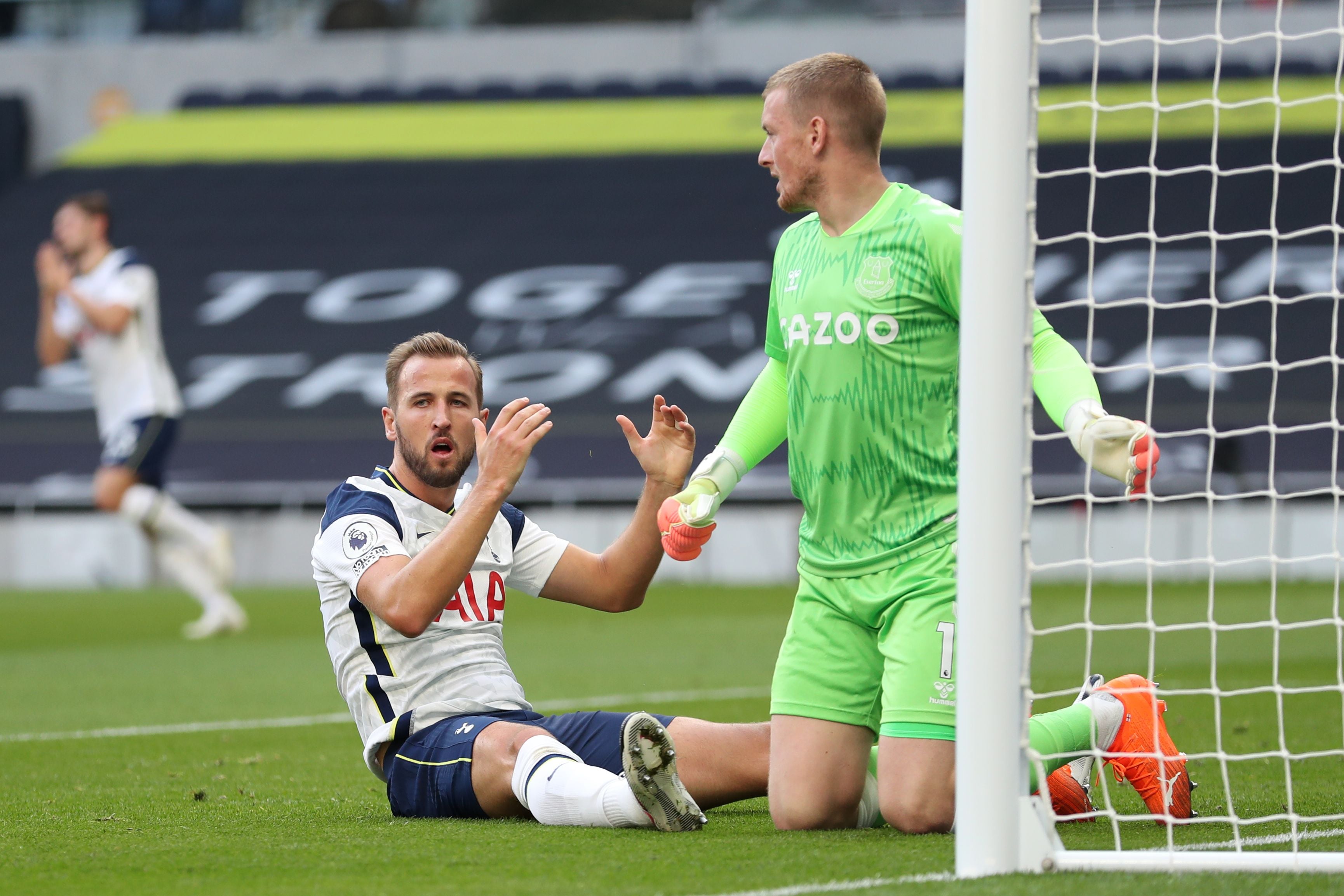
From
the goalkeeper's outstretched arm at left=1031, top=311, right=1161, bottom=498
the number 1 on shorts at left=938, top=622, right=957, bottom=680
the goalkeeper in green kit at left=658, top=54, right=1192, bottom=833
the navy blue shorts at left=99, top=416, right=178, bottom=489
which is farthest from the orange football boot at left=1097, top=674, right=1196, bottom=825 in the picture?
the navy blue shorts at left=99, top=416, right=178, bottom=489

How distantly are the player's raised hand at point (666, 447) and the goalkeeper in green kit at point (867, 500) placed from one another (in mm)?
113

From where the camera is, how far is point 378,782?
4801mm

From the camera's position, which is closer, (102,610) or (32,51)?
(102,610)

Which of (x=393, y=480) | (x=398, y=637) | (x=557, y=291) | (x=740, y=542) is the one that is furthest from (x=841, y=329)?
(x=557, y=291)

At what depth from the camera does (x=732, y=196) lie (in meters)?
22.8

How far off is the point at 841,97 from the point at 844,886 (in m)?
1.87

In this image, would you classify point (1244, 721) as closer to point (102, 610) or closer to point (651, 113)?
point (102, 610)

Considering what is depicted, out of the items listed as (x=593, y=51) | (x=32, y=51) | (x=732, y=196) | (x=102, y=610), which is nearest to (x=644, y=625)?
(x=102, y=610)

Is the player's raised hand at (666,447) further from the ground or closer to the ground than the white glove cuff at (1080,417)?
closer to the ground

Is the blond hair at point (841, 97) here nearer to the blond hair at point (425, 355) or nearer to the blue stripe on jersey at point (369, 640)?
the blond hair at point (425, 355)

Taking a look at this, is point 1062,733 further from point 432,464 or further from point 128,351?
point 128,351

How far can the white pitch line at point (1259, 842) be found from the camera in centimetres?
337

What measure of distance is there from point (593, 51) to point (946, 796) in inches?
887

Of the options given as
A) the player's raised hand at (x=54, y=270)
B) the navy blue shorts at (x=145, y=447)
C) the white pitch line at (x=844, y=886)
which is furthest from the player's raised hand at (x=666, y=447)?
the player's raised hand at (x=54, y=270)
